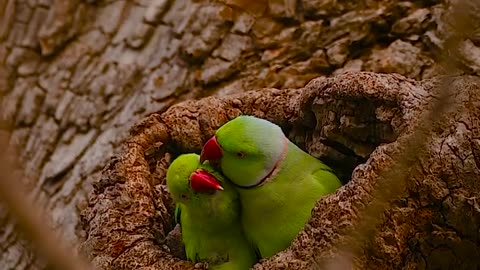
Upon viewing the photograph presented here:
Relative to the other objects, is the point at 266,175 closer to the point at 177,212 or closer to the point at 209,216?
the point at 209,216

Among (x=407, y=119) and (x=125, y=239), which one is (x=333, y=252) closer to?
(x=407, y=119)

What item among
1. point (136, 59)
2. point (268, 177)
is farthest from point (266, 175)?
point (136, 59)

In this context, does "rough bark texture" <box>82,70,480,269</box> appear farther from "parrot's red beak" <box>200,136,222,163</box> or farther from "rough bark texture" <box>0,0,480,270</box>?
A: "rough bark texture" <box>0,0,480,270</box>

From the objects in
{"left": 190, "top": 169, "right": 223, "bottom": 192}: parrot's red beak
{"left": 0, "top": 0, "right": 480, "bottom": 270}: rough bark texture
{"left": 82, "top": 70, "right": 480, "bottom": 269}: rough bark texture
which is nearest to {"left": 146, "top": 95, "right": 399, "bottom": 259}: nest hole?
{"left": 82, "top": 70, "right": 480, "bottom": 269}: rough bark texture

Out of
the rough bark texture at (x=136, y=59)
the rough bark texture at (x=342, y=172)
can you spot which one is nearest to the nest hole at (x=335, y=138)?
the rough bark texture at (x=342, y=172)

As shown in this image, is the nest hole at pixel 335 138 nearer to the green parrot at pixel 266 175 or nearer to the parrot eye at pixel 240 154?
the green parrot at pixel 266 175

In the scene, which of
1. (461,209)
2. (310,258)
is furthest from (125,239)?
(461,209)
